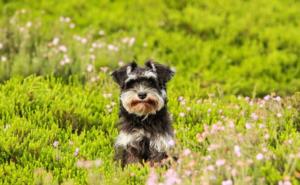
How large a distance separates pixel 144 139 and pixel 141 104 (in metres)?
0.56

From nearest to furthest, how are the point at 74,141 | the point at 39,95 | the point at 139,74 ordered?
the point at 139,74, the point at 74,141, the point at 39,95

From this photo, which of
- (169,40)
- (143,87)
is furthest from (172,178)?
(169,40)

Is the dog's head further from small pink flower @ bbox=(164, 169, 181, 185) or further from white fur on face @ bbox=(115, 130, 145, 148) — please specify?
small pink flower @ bbox=(164, 169, 181, 185)

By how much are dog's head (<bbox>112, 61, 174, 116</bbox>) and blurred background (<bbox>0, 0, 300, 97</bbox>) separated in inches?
132

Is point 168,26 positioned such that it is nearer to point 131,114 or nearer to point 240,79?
point 240,79

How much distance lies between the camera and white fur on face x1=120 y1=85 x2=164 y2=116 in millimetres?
8562

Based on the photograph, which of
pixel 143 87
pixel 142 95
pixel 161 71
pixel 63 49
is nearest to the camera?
pixel 142 95

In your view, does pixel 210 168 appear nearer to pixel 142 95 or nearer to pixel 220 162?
pixel 220 162

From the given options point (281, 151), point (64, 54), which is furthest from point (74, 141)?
point (64, 54)

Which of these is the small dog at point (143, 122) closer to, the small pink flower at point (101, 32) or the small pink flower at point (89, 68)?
the small pink flower at point (89, 68)

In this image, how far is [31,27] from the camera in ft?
51.0

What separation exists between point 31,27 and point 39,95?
498 centimetres

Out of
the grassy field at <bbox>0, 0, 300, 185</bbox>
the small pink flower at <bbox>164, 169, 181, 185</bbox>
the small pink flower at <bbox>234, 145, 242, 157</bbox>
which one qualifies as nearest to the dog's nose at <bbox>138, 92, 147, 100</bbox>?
the grassy field at <bbox>0, 0, 300, 185</bbox>

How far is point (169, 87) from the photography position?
13.3m
